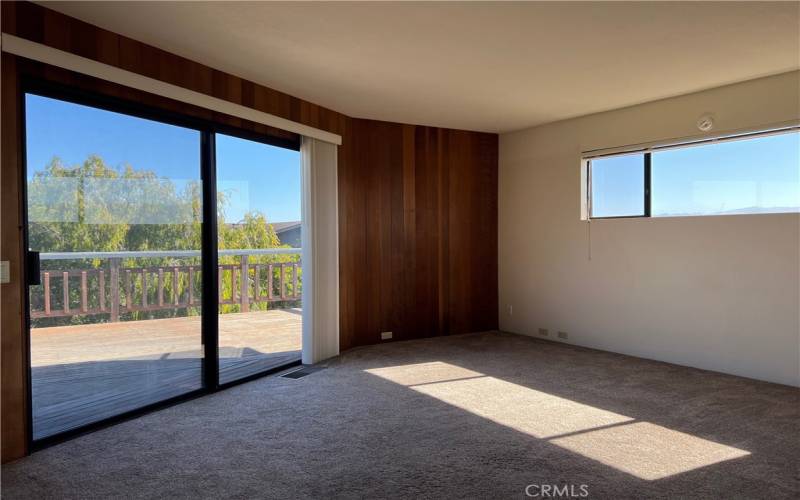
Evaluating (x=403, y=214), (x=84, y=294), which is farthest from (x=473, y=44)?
(x=84, y=294)

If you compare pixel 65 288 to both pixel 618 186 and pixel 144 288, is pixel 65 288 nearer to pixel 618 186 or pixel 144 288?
pixel 144 288

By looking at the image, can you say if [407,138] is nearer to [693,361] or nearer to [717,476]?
[693,361]

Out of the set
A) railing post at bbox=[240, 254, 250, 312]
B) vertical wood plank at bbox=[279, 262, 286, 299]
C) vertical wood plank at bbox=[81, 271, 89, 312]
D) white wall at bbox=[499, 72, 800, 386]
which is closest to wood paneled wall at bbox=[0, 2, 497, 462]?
white wall at bbox=[499, 72, 800, 386]

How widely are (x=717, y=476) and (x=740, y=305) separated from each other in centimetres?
224

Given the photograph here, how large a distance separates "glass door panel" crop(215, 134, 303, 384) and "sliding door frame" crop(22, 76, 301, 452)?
0.33 ft

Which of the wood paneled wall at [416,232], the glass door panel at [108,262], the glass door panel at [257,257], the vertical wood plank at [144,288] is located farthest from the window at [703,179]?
the vertical wood plank at [144,288]

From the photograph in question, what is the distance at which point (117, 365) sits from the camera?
11.0ft

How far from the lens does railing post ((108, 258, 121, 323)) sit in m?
3.25

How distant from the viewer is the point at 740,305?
4223mm

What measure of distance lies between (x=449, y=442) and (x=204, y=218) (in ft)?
7.83

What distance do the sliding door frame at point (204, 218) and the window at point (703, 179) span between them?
3325mm

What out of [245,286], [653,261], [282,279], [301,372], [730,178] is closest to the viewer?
[245,286]

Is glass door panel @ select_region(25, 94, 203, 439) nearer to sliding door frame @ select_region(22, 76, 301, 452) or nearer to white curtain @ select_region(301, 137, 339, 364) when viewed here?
sliding door frame @ select_region(22, 76, 301, 452)

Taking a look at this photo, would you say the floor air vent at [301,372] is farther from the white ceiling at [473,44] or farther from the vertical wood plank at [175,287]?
the white ceiling at [473,44]
